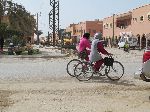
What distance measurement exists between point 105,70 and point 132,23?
2801 inches

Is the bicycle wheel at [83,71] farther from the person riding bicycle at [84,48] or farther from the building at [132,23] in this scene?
the building at [132,23]

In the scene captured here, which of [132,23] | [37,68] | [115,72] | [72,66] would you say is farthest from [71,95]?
[132,23]

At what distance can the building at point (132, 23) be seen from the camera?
7851 cm

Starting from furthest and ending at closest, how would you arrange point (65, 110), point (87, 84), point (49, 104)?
point (87, 84)
point (49, 104)
point (65, 110)

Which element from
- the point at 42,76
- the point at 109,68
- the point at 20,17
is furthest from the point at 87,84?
the point at 20,17

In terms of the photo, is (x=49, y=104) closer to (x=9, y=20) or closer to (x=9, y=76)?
(x=9, y=76)

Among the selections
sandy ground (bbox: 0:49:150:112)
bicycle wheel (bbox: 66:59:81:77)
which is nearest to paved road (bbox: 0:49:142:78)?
bicycle wheel (bbox: 66:59:81:77)

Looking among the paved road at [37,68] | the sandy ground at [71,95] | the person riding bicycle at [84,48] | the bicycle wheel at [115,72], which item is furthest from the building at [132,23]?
the sandy ground at [71,95]

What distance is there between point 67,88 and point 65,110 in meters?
3.83

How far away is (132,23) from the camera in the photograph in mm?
86125

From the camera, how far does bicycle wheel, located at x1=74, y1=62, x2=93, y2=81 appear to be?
15922mm

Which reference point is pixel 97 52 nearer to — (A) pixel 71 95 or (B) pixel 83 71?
(B) pixel 83 71

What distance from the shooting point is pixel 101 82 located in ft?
49.6

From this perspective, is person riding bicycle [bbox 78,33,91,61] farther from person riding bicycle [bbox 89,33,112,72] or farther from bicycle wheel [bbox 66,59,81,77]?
person riding bicycle [bbox 89,33,112,72]
